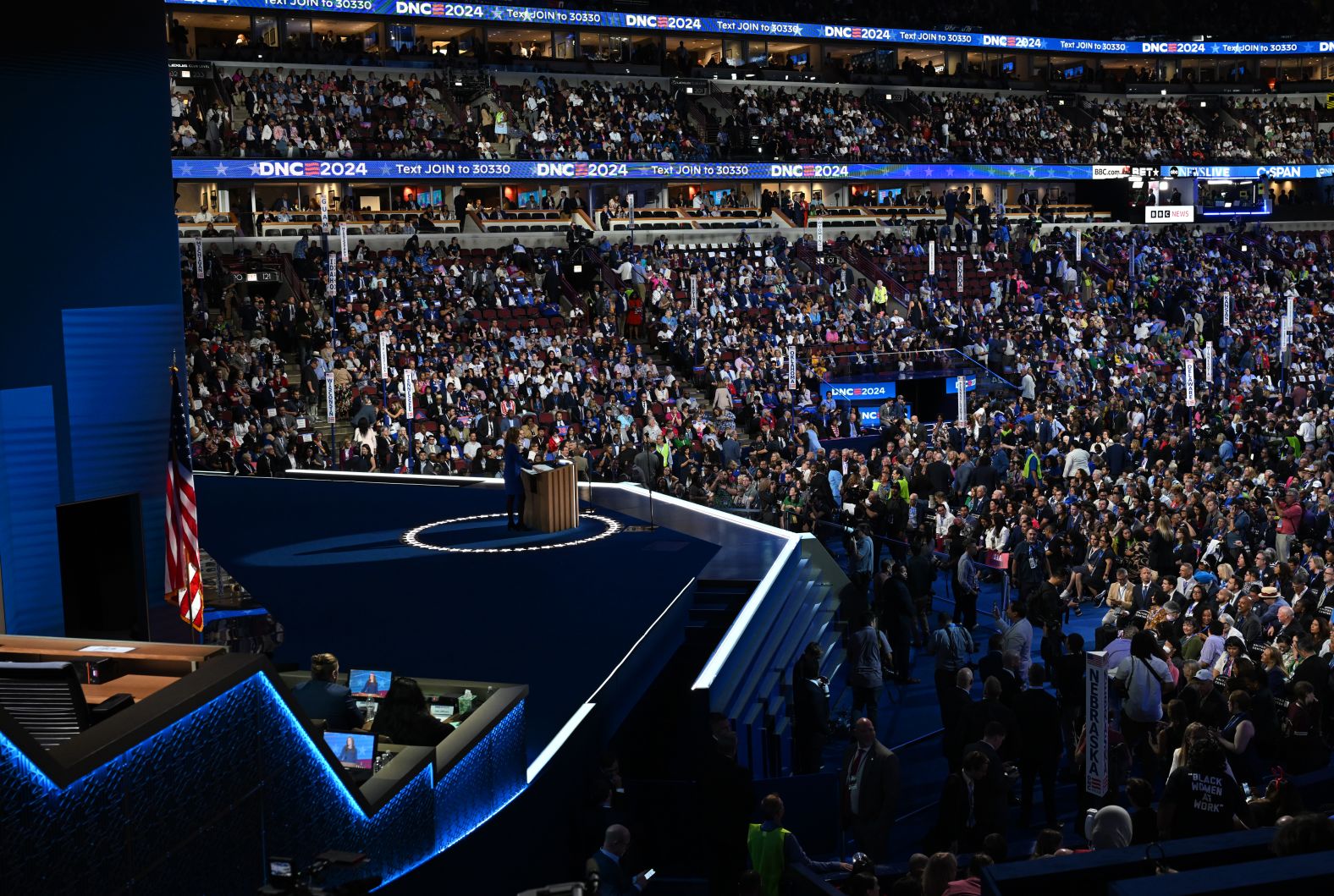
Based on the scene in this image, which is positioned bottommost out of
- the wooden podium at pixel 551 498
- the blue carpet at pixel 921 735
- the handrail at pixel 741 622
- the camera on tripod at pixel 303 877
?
the blue carpet at pixel 921 735

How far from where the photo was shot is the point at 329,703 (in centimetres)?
820

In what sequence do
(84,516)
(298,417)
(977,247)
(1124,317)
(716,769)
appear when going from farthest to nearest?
(977,247) < (1124,317) < (298,417) < (84,516) < (716,769)

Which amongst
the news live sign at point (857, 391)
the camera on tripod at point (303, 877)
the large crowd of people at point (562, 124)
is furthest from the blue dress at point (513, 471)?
the large crowd of people at point (562, 124)

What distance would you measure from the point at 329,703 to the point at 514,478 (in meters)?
9.16

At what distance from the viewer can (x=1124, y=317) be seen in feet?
123

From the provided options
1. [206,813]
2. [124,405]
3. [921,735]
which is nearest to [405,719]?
[206,813]

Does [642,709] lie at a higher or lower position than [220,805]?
lower

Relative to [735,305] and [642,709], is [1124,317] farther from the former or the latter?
[642,709]

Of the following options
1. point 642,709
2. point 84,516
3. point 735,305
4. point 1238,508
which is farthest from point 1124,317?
point 84,516

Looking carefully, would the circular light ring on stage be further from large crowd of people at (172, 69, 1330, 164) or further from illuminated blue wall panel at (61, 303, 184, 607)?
large crowd of people at (172, 69, 1330, 164)

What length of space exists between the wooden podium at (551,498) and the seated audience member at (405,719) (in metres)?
8.84

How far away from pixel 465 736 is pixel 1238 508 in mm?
11880

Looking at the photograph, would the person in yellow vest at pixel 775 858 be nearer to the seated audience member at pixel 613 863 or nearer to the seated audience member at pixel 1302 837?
the seated audience member at pixel 613 863

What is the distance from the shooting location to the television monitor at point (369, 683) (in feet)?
29.8
